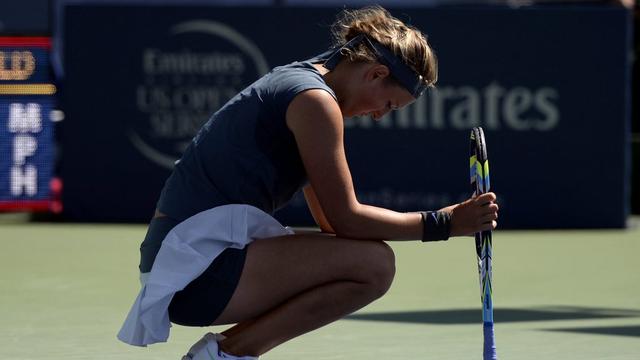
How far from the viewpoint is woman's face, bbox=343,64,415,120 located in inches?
168

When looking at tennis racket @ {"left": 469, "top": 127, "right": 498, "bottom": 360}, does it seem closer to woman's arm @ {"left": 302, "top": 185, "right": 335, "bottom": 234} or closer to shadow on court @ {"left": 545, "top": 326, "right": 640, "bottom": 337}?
woman's arm @ {"left": 302, "top": 185, "right": 335, "bottom": 234}

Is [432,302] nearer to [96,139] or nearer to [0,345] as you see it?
[0,345]

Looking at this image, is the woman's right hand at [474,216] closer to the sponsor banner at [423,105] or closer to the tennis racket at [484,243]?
the tennis racket at [484,243]

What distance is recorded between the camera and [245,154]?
13.9 feet

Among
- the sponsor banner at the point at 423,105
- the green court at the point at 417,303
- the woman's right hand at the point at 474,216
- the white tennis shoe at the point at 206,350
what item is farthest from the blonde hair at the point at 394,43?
the sponsor banner at the point at 423,105

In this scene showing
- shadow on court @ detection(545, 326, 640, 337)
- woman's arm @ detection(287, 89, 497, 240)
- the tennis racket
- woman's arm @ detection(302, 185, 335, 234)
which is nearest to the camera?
woman's arm @ detection(287, 89, 497, 240)

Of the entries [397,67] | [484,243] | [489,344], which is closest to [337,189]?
[397,67]

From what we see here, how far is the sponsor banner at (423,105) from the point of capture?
12016 mm

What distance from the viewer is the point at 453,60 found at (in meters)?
12.0

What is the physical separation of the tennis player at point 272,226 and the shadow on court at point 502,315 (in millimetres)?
2364

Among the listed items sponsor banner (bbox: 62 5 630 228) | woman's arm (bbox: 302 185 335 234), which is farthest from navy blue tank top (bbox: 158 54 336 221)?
sponsor banner (bbox: 62 5 630 228)

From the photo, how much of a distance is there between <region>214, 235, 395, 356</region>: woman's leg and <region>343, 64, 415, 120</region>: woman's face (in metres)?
0.40

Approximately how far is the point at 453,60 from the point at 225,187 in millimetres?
7952

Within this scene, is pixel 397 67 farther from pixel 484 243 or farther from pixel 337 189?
pixel 484 243
